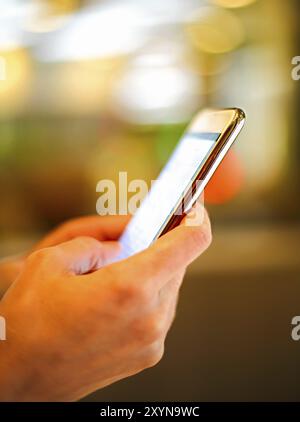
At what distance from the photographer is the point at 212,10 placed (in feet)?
3.76

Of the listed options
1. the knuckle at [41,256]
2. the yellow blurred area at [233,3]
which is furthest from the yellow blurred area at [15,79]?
the knuckle at [41,256]

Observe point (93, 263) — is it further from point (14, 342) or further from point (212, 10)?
point (212, 10)

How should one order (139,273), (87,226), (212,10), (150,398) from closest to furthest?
(139,273), (87,226), (150,398), (212,10)

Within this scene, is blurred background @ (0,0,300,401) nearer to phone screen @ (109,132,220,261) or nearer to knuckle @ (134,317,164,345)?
phone screen @ (109,132,220,261)

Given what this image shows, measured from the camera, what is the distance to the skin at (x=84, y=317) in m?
0.35

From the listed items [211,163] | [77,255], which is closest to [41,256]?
[77,255]

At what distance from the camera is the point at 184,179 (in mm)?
417

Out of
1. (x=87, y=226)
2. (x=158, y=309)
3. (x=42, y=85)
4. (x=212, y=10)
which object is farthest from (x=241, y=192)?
(x=158, y=309)

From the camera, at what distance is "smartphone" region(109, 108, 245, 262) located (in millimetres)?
393

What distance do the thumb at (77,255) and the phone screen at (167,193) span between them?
0.10 ft

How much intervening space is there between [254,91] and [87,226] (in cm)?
76

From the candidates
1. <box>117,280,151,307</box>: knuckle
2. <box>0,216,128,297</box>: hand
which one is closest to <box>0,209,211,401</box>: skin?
<box>117,280,151,307</box>: knuckle

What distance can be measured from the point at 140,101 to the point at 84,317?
0.89m

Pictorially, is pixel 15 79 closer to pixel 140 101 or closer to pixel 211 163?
pixel 140 101
